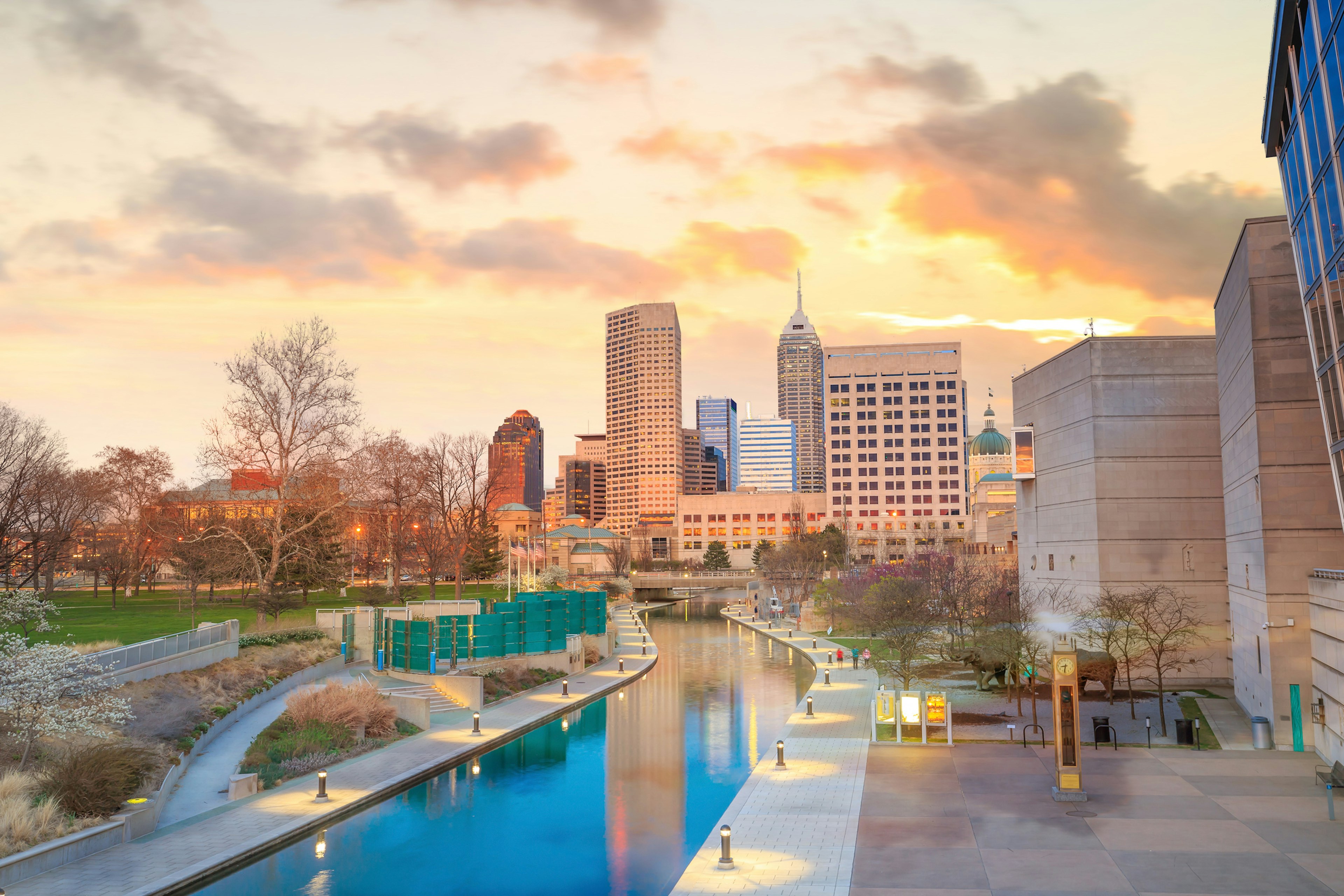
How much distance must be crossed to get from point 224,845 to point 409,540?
65150 millimetres

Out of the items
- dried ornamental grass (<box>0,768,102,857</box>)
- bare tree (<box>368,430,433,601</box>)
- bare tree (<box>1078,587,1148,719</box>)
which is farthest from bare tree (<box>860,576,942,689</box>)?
bare tree (<box>368,430,433,601</box>)

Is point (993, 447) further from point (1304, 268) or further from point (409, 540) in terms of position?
point (1304, 268)

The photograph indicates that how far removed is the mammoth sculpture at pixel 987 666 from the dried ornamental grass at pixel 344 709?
74.7 ft

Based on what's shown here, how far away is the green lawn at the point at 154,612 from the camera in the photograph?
3703 cm

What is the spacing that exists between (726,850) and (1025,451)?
41.8 m

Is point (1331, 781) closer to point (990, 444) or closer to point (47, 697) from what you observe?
point (47, 697)

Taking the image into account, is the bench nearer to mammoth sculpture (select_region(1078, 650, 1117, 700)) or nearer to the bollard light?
mammoth sculpture (select_region(1078, 650, 1117, 700))

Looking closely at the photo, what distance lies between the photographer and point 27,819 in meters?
17.1

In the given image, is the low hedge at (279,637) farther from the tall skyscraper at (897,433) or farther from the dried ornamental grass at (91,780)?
the tall skyscraper at (897,433)

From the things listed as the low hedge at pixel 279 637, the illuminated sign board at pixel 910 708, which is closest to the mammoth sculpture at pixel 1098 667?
the illuminated sign board at pixel 910 708

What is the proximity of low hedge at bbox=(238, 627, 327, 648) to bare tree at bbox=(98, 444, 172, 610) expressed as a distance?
3407 cm

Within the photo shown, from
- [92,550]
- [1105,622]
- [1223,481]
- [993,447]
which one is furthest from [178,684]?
[993,447]

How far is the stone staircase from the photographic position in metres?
34.4

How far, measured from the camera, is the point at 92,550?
285ft
